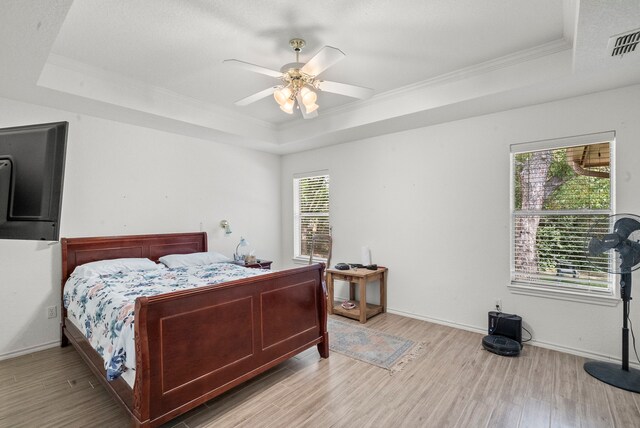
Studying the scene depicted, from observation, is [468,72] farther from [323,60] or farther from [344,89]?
[323,60]

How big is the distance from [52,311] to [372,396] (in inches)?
127

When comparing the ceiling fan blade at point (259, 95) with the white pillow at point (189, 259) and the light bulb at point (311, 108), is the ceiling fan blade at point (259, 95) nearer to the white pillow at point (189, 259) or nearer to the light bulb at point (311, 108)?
the light bulb at point (311, 108)

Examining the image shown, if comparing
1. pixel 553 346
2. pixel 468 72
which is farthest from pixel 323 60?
pixel 553 346

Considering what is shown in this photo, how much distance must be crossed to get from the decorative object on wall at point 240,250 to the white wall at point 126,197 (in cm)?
11

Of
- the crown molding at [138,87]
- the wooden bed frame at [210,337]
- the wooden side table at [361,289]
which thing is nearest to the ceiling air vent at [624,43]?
the wooden bed frame at [210,337]

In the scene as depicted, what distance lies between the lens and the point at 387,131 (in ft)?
13.3

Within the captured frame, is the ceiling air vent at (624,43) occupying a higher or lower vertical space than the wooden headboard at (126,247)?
higher

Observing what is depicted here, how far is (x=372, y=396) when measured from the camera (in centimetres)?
227

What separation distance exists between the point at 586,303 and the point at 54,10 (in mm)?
4541

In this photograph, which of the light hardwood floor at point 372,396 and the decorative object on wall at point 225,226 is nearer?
the light hardwood floor at point 372,396

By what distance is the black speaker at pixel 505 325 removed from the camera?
9.96ft

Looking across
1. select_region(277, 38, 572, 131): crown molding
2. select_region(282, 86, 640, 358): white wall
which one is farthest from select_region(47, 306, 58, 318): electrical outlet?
select_region(277, 38, 572, 131): crown molding

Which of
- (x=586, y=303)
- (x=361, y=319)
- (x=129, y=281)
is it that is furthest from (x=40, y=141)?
(x=586, y=303)

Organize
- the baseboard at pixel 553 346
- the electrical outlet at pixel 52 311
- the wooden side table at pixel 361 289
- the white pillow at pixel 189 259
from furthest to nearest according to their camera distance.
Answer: the wooden side table at pixel 361 289
the white pillow at pixel 189 259
the electrical outlet at pixel 52 311
the baseboard at pixel 553 346
